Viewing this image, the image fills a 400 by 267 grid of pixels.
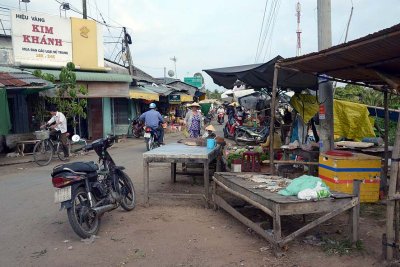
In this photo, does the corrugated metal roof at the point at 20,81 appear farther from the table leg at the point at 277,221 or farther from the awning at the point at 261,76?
the table leg at the point at 277,221

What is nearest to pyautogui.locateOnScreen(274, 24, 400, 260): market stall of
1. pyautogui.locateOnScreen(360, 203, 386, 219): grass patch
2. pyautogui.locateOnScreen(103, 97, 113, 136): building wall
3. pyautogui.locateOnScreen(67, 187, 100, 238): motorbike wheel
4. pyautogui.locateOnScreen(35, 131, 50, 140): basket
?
pyautogui.locateOnScreen(360, 203, 386, 219): grass patch

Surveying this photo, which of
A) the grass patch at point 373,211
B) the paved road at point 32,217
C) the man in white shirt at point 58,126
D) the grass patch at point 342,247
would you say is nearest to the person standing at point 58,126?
the man in white shirt at point 58,126

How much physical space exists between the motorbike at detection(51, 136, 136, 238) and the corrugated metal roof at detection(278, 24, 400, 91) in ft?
10.5

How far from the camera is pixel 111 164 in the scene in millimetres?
6148

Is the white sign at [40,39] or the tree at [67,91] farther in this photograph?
the white sign at [40,39]

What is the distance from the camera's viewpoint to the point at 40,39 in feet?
52.5

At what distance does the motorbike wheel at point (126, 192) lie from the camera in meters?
6.28

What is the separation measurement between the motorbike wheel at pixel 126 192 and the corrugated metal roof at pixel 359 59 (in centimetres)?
313

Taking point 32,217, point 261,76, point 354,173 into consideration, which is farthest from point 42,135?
point 354,173

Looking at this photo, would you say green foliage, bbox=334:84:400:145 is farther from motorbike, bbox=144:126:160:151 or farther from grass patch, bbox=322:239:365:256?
grass patch, bbox=322:239:365:256

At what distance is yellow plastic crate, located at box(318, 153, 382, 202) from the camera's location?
6.29 metres

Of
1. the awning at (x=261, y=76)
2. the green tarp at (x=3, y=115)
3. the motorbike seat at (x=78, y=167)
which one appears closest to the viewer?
the motorbike seat at (x=78, y=167)

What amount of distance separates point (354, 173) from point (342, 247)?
208cm

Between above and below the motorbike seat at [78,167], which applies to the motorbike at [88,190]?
below
